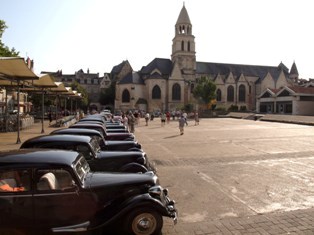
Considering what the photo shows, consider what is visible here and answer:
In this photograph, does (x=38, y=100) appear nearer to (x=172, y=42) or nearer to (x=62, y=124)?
(x=62, y=124)

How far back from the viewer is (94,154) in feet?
24.0

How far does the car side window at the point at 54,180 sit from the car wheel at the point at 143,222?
43.4 inches

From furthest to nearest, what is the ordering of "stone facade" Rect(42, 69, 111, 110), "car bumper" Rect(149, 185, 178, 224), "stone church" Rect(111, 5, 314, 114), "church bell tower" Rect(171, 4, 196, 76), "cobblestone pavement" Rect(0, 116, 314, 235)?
1. "stone facade" Rect(42, 69, 111, 110)
2. "church bell tower" Rect(171, 4, 196, 76)
3. "stone church" Rect(111, 5, 314, 114)
4. "cobblestone pavement" Rect(0, 116, 314, 235)
5. "car bumper" Rect(149, 185, 178, 224)

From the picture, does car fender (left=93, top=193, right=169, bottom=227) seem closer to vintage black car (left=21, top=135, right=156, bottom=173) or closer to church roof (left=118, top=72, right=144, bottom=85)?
vintage black car (left=21, top=135, right=156, bottom=173)

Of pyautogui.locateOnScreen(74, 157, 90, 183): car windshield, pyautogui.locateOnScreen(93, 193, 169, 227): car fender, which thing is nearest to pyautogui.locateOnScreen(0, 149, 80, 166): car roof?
pyautogui.locateOnScreen(74, 157, 90, 183): car windshield

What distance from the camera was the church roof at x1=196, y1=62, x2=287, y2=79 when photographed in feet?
274

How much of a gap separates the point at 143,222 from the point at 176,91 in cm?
7036

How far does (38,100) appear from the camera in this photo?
52281 millimetres

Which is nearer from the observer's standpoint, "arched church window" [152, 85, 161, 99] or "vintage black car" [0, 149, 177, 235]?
"vintage black car" [0, 149, 177, 235]

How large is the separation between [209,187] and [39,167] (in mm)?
5038

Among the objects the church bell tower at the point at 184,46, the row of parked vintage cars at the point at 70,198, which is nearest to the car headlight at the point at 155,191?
the row of parked vintage cars at the point at 70,198

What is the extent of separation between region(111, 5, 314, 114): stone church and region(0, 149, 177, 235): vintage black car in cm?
6062

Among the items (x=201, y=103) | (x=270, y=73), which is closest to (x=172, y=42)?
(x=201, y=103)

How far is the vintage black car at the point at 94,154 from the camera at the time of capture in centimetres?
699
